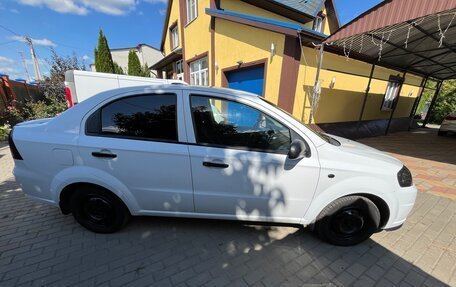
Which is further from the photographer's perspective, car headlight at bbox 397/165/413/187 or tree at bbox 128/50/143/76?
tree at bbox 128/50/143/76

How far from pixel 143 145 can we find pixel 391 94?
1262 cm

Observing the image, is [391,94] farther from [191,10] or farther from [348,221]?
[191,10]

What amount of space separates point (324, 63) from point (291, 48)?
1.69 m

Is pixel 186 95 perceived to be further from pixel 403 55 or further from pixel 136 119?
pixel 403 55

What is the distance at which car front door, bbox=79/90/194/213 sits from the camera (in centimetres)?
212

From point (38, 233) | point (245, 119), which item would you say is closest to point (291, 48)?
point (245, 119)

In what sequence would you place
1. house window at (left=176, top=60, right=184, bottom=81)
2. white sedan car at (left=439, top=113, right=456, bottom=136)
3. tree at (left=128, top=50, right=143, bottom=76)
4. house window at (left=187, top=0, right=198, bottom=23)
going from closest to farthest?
white sedan car at (left=439, top=113, right=456, bottom=136)
house window at (left=187, top=0, right=198, bottom=23)
house window at (left=176, top=60, right=184, bottom=81)
tree at (left=128, top=50, right=143, bottom=76)

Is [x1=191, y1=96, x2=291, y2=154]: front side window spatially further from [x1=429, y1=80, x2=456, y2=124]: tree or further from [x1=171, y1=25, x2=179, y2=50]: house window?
[x1=429, y1=80, x2=456, y2=124]: tree

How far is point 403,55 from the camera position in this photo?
762cm

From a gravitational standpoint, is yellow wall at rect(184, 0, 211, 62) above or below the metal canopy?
above

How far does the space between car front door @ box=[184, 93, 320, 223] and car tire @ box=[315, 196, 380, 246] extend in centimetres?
29

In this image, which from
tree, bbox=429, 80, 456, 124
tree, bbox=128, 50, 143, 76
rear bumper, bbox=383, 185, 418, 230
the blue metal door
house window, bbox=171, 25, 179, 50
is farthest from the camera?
tree, bbox=128, 50, 143, 76

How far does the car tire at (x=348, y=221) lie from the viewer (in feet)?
7.39

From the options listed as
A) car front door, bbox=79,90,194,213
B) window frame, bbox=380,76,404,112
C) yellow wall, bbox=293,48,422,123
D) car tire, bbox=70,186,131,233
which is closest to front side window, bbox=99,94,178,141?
car front door, bbox=79,90,194,213
